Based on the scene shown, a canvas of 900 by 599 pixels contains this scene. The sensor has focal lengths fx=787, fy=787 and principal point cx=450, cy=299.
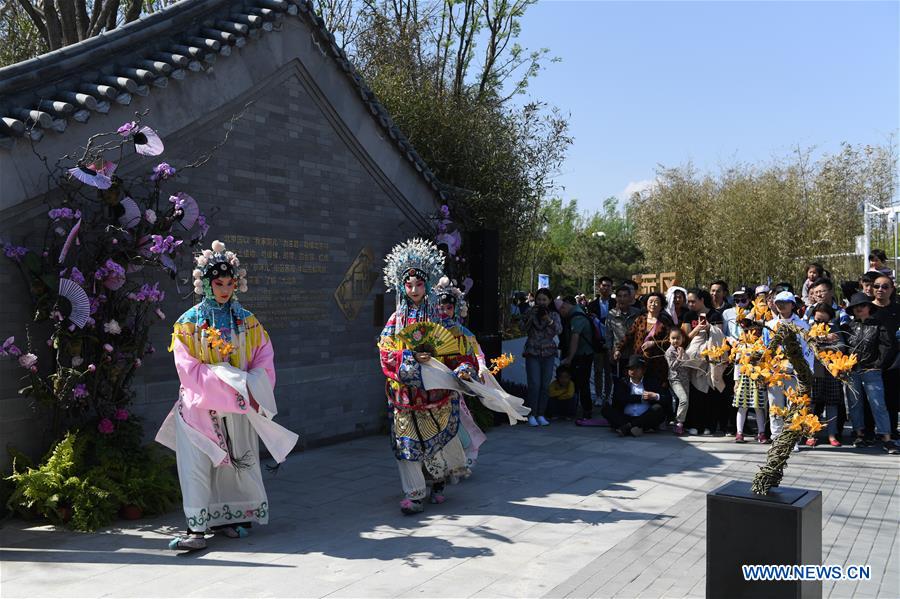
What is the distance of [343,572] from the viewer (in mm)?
4941

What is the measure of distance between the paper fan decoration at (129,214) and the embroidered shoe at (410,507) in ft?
10.3

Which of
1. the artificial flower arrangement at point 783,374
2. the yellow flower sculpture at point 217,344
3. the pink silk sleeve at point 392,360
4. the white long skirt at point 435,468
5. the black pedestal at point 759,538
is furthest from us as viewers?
the pink silk sleeve at point 392,360

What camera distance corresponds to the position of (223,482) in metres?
5.71

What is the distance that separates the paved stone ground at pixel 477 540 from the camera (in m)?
4.70

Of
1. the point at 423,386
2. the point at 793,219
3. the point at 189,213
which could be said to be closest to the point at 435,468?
the point at 423,386

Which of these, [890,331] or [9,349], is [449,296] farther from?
[890,331]

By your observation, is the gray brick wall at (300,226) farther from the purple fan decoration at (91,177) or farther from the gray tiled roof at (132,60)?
the purple fan decoration at (91,177)

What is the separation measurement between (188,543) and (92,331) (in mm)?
1923

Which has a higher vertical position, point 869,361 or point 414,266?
point 414,266

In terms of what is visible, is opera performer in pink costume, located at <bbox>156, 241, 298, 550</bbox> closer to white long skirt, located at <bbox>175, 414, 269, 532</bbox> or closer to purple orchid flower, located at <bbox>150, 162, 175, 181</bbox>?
white long skirt, located at <bbox>175, 414, 269, 532</bbox>

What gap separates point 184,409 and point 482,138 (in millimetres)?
8500

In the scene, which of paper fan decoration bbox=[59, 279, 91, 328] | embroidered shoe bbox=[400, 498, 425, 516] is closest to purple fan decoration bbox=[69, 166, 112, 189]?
paper fan decoration bbox=[59, 279, 91, 328]

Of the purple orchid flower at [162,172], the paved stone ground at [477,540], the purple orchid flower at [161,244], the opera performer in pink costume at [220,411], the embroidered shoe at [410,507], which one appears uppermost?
the purple orchid flower at [162,172]

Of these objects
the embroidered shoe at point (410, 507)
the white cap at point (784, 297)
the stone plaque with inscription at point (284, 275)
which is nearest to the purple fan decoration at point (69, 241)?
the stone plaque with inscription at point (284, 275)
